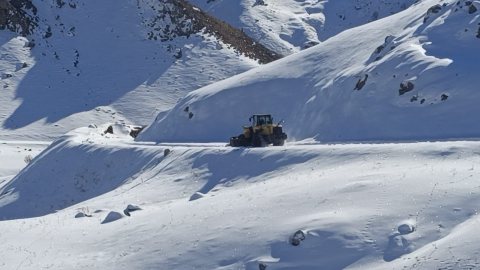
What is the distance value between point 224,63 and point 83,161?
36294mm

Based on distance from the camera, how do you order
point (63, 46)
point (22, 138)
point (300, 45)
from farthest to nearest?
point (300, 45) → point (63, 46) → point (22, 138)

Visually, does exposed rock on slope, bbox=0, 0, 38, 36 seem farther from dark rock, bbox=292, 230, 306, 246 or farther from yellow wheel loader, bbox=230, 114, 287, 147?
dark rock, bbox=292, 230, 306, 246

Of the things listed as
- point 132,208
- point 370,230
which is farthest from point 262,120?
point 370,230

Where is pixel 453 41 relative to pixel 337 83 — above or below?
above

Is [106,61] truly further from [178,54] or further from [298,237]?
[298,237]

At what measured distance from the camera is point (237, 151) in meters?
28.3

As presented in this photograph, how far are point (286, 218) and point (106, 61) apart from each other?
6118cm

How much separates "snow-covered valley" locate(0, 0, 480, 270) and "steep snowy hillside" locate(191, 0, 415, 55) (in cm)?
1643

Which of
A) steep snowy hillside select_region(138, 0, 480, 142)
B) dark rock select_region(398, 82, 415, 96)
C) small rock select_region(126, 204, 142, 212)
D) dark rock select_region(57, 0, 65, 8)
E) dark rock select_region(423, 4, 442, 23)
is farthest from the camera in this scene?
dark rock select_region(57, 0, 65, 8)

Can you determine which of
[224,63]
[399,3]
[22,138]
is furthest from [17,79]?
[399,3]

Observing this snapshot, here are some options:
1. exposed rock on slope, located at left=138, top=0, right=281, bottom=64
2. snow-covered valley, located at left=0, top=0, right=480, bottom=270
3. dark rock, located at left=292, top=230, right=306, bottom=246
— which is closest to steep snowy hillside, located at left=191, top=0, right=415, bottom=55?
exposed rock on slope, located at left=138, top=0, right=281, bottom=64

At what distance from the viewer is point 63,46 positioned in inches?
2913

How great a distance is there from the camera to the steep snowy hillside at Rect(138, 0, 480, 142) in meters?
28.6

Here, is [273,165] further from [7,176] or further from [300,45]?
[300,45]
